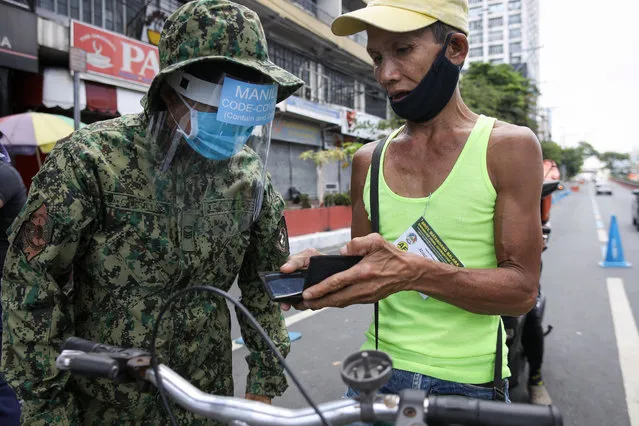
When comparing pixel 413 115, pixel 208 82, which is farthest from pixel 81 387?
pixel 413 115

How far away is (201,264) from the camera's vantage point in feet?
5.05

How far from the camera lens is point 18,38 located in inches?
358

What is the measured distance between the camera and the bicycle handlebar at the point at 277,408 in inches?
30.8

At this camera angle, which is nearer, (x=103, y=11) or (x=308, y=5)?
(x=103, y=11)

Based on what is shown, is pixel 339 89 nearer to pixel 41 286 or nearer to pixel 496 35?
pixel 41 286

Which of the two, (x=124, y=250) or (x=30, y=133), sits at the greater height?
(x=30, y=133)

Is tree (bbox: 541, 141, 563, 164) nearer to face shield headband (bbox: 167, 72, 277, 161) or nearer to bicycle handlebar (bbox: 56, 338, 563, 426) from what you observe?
face shield headband (bbox: 167, 72, 277, 161)

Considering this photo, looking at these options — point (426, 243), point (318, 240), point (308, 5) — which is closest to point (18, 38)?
point (318, 240)

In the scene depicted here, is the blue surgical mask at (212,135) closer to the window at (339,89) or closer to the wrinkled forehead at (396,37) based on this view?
the wrinkled forehead at (396,37)

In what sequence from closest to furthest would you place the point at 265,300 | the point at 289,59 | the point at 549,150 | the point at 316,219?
1. the point at 265,300
2. the point at 316,219
3. the point at 289,59
4. the point at 549,150

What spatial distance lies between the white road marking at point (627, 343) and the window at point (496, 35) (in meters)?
93.2

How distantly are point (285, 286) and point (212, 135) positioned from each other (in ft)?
1.58

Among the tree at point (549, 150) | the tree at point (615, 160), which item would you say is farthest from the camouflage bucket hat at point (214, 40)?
the tree at point (615, 160)

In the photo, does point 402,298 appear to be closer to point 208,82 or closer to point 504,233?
point 504,233
